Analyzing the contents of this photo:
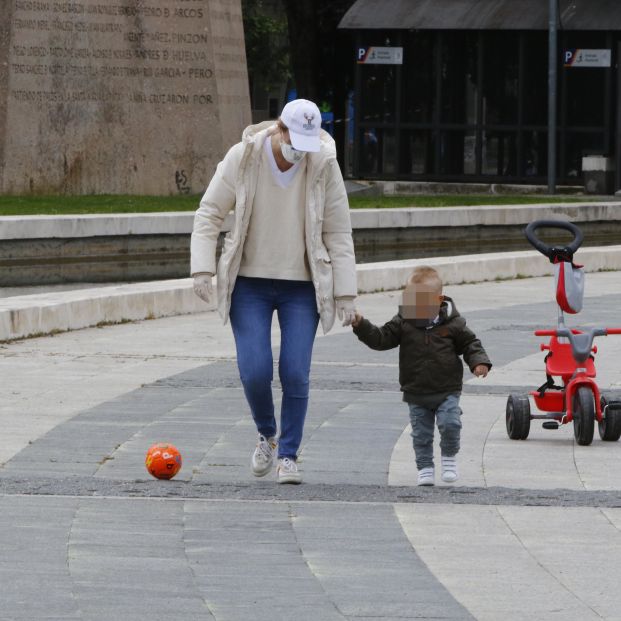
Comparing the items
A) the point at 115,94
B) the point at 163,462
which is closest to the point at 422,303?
the point at 163,462

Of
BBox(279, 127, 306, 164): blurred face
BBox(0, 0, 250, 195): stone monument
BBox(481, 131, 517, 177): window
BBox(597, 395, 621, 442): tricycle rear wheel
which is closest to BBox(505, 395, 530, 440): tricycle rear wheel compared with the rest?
BBox(597, 395, 621, 442): tricycle rear wheel

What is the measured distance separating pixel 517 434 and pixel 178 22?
13.7 m

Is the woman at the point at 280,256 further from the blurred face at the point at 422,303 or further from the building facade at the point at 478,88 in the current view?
the building facade at the point at 478,88

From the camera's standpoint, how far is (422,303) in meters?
7.33

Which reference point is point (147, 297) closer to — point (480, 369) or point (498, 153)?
point (480, 369)

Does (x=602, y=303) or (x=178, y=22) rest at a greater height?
(x=178, y=22)

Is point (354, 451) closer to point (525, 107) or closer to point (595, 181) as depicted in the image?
point (595, 181)

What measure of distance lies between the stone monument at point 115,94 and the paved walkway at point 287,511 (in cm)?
1033

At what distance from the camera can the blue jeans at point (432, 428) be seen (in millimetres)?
7383

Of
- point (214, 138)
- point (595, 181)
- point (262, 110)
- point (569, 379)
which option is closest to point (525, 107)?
point (595, 181)

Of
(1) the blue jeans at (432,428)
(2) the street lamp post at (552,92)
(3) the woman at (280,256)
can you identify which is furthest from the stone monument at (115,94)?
(1) the blue jeans at (432,428)

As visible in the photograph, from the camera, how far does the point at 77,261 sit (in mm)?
16359

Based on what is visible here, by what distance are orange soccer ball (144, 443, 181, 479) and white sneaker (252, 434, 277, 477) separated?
0.33 m

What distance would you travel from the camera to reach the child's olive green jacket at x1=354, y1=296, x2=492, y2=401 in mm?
7363
